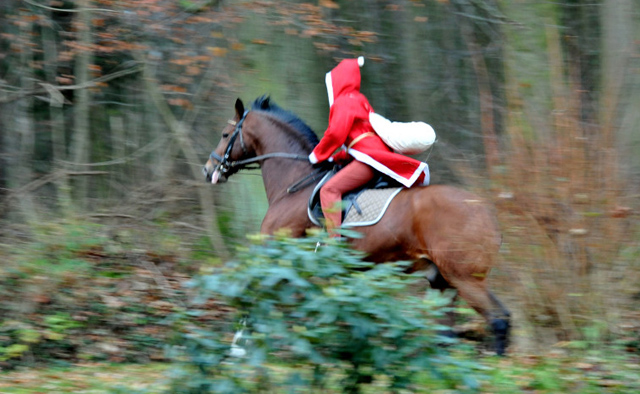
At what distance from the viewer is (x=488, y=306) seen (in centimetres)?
641

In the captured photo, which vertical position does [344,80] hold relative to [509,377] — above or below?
above

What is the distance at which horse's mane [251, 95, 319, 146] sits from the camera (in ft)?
25.5

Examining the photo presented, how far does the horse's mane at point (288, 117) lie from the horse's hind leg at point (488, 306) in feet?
7.66

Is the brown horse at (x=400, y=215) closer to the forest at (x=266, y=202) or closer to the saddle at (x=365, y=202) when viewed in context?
the saddle at (x=365, y=202)

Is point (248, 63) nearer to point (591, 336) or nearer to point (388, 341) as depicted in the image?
point (591, 336)

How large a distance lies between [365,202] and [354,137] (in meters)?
0.74

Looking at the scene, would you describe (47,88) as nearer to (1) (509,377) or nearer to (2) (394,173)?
(2) (394,173)

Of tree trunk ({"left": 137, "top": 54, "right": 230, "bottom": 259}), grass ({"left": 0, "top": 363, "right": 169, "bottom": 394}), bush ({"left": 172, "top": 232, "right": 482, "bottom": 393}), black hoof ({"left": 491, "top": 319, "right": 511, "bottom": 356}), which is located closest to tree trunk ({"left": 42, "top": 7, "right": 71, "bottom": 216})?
tree trunk ({"left": 137, "top": 54, "right": 230, "bottom": 259})

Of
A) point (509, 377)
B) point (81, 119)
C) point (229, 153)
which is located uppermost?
point (229, 153)

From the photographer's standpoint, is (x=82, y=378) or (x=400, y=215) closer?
(x=82, y=378)

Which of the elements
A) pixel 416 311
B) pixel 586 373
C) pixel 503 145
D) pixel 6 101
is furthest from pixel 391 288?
pixel 6 101

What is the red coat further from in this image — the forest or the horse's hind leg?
the horse's hind leg

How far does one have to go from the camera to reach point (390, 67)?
11320mm

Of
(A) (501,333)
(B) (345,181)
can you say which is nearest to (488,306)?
(A) (501,333)
